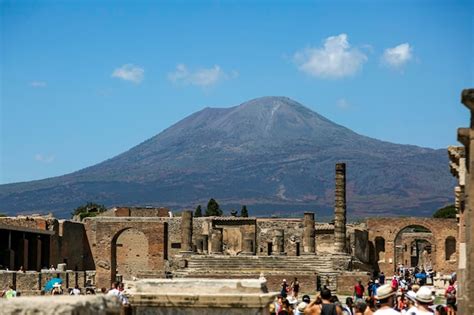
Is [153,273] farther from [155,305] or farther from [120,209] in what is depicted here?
[155,305]

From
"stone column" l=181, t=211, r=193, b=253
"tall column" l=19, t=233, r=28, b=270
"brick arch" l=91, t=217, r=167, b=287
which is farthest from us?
"brick arch" l=91, t=217, r=167, b=287

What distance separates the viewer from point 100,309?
485cm

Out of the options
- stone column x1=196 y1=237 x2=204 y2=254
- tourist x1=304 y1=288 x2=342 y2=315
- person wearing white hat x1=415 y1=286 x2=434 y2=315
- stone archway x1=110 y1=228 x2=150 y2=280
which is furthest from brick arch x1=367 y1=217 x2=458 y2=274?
person wearing white hat x1=415 y1=286 x2=434 y2=315

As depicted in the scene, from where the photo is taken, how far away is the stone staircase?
4769cm

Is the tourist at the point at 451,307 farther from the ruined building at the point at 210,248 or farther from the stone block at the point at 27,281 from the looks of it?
the ruined building at the point at 210,248

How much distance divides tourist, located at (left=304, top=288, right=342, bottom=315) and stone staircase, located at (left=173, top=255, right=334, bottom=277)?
3388 centimetres

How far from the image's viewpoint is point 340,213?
54781 millimetres

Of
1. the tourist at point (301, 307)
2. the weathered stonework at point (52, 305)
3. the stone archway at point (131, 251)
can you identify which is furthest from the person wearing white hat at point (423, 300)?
the stone archway at point (131, 251)

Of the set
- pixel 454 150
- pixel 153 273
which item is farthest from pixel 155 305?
pixel 153 273

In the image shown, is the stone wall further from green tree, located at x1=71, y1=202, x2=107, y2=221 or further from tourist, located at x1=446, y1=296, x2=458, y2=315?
green tree, located at x1=71, y1=202, x2=107, y2=221

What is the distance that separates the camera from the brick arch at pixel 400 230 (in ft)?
217

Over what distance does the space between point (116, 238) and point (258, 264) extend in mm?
13702

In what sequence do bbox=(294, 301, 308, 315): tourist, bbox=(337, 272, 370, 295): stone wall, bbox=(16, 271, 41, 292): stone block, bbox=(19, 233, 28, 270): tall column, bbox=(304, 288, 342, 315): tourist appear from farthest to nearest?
bbox=(19, 233, 28, 270): tall column
bbox=(337, 272, 370, 295): stone wall
bbox=(16, 271, 41, 292): stone block
bbox=(294, 301, 308, 315): tourist
bbox=(304, 288, 342, 315): tourist

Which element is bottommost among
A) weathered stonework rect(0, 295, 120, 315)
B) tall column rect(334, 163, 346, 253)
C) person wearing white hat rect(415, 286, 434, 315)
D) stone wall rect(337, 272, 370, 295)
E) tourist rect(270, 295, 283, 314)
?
stone wall rect(337, 272, 370, 295)
